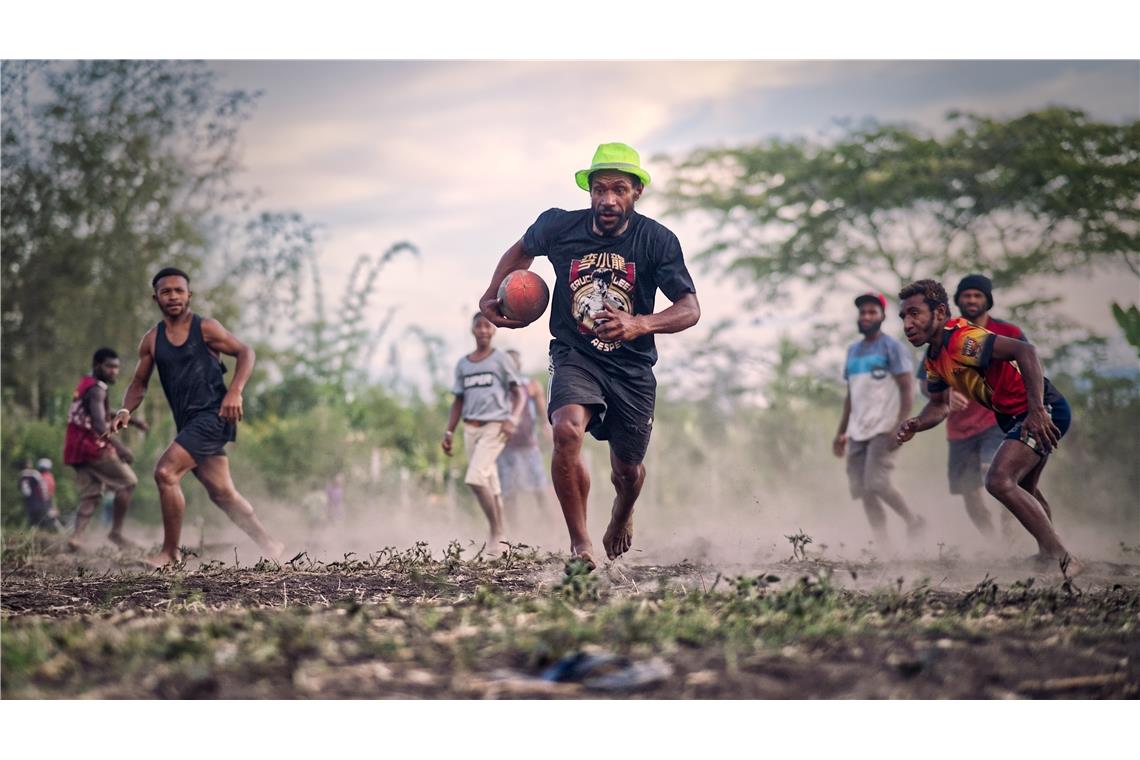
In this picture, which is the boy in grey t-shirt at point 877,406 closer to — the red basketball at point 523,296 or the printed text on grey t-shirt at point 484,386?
the printed text on grey t-shirt at point 484,386

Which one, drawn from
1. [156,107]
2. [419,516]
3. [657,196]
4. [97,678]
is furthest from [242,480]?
[97,678]

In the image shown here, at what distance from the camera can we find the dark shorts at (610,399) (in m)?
6.87

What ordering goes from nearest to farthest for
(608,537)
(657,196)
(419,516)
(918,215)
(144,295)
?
1. (608,537)
2. (419,516)
3. (144,295)
4. (918,215)
5. (657,196)

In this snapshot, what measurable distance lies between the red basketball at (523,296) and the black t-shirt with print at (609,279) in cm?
15

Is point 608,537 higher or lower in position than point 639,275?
lower

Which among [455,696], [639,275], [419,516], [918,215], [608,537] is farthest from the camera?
[918,215]

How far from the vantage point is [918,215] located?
22.6 meters

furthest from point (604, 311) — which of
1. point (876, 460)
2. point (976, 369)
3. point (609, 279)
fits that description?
point (876, 460)

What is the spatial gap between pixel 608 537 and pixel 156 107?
47.3 ft

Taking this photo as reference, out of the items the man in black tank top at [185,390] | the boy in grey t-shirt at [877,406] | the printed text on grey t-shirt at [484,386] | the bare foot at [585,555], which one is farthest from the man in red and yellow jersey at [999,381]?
the man in black tank top at [185,390]

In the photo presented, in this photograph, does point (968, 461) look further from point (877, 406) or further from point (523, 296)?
point (523, 296)

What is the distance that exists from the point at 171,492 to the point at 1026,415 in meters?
5.78

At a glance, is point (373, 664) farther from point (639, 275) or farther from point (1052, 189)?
point (1052, 189)

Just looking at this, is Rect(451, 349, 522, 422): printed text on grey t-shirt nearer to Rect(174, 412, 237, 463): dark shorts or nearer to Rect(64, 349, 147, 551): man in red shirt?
Rect(174, 412, 237, 463): dark shorts
